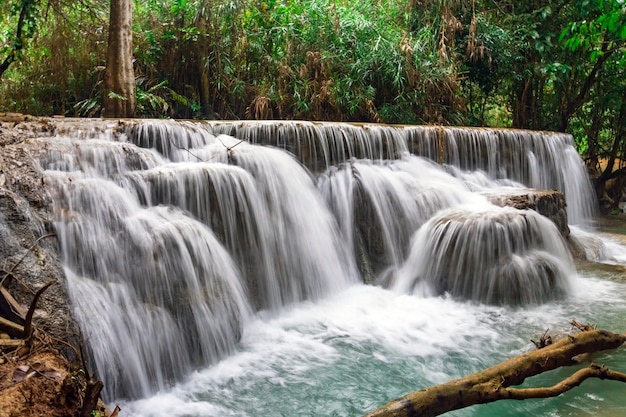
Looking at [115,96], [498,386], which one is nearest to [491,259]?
[498,386]

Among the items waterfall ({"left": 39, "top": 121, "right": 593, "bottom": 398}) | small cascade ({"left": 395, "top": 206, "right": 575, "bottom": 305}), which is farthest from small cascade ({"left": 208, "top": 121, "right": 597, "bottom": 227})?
small cascade ({"left": 395, "top": 206, "right": 575, "bottom": 305})

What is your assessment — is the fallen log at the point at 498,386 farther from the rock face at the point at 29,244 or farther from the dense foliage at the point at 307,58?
the dense foliage at the point at 307,58

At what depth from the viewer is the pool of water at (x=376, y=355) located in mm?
3205

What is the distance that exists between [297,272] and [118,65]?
431cm

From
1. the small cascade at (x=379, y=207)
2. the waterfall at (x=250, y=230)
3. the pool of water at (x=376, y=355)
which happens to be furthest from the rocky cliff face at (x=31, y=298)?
the small cascade at (x=379, y=207)

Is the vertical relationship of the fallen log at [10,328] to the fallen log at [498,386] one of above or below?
above

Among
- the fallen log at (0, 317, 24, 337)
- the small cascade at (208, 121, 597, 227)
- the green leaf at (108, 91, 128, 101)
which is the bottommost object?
the fallen log at (0, 317, 24, 337)

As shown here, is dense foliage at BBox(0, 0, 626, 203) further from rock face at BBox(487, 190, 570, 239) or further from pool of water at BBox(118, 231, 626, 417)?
pool of water at BBox(118, 231, 626, 417)

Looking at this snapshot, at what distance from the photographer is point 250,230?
5.20 meters

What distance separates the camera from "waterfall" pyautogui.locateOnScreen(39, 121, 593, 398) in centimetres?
371

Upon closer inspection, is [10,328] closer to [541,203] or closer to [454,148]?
[541,203]

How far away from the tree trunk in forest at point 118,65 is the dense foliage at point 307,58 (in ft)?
2.26

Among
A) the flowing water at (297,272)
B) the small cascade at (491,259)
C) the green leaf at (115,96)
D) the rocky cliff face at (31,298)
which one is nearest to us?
the rocky cliff face at (31,298)

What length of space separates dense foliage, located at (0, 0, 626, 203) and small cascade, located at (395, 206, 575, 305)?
12.4ft
